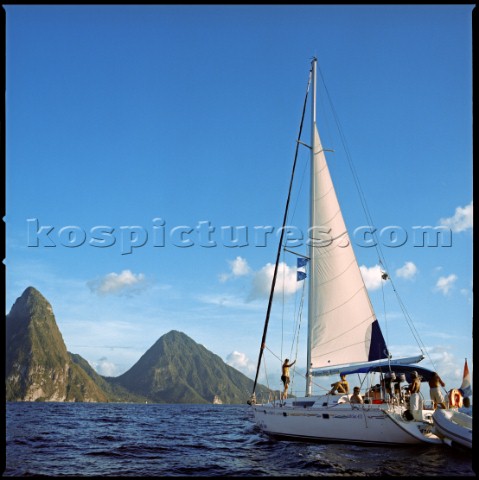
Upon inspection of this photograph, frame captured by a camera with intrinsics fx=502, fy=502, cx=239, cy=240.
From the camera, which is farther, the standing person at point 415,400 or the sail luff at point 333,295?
the sail luff at point 333,295

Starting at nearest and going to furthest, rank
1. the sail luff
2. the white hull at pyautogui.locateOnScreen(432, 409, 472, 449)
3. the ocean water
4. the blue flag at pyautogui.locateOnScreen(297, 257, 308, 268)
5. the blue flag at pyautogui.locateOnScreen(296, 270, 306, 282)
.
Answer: the ocean water → the white hull at pyautogui.locateOnScreen(432, 409, 472, 449) → the sail luff → the blue flag at pyautogui.locateOnScreen(296, 270, 306, 282) → the blue flag at pyautogui.locateOnScreen(297, 257, 308, 268)

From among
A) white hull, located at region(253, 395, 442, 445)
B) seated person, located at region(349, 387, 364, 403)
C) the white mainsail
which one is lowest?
white hull, located at region(253, 395, 442, 445)

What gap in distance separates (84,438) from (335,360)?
A: 15.5 meters

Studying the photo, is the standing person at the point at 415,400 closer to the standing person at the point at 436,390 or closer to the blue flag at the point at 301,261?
the standing person at the point at 436,390

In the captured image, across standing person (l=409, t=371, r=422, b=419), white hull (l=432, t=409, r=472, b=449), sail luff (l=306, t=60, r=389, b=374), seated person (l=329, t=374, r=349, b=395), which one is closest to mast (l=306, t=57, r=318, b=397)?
sail luff (l=306, t=60, r=389, b=374)

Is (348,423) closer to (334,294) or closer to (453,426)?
(453,426)

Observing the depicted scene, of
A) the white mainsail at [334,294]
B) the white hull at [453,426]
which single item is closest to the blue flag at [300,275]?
the white mainsail at [334,294]

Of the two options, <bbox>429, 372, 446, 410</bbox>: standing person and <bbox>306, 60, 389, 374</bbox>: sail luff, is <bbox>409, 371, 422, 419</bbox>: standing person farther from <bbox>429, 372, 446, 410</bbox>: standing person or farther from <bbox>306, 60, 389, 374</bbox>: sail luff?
<bbox>306, 60, 389, 374</bbox>: sail luff

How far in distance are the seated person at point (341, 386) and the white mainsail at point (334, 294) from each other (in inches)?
38.7

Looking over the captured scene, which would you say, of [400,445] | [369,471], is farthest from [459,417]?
[369,471]

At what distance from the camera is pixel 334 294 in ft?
85.6

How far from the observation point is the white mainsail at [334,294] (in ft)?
83.4

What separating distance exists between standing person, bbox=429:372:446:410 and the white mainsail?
103 inches

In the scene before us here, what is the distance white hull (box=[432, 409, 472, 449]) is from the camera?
18422mm
